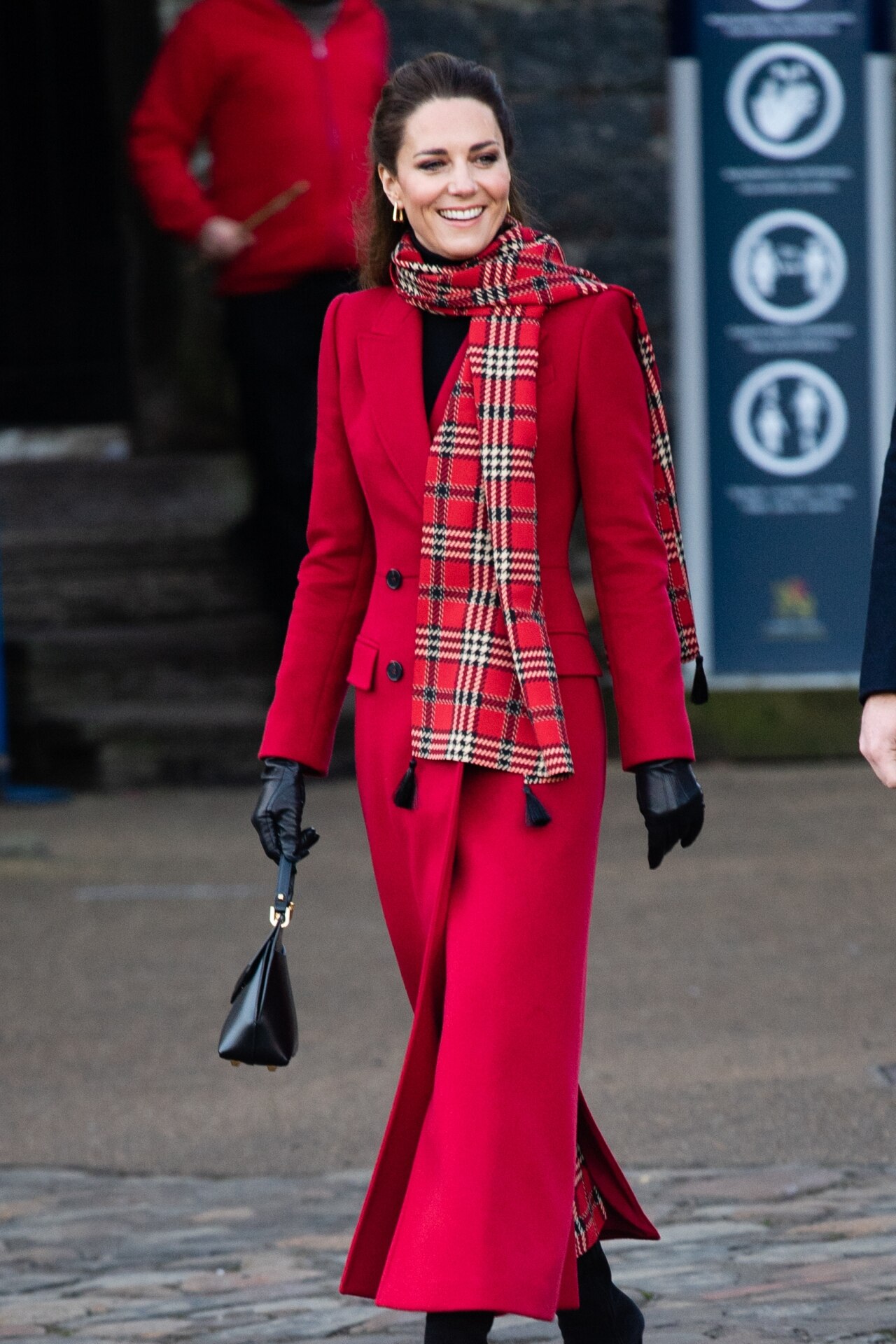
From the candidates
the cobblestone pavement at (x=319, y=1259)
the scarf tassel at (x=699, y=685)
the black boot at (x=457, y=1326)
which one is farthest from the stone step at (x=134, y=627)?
the black boot at (x=457, y=1326)

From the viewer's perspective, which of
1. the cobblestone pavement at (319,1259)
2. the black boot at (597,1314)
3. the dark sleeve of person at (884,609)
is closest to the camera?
the dark sleeve of person at (884,609)

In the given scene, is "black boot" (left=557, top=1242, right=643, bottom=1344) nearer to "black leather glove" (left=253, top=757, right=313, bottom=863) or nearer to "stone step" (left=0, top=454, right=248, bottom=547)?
"black leather glove" (left=253, top=757, right=313, bottom=863)

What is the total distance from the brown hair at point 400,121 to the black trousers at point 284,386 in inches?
188

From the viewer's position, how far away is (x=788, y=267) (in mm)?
9125

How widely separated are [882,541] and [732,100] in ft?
20.1

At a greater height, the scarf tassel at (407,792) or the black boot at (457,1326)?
the scarf tassel at (407,792)

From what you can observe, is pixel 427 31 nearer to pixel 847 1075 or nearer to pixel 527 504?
pixel 847 1075

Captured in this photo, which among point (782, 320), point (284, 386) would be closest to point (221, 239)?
point (284, 386)

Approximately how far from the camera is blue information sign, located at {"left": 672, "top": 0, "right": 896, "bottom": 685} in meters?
9.03

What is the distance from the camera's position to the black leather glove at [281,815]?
143 inches

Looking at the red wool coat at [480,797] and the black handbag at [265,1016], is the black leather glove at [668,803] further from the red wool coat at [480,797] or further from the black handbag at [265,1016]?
the black handbag at [265,1016]

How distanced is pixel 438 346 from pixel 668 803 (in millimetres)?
759

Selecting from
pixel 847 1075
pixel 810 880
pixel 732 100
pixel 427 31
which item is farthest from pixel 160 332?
pixel 847 1075

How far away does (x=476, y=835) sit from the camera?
3.46 meters
